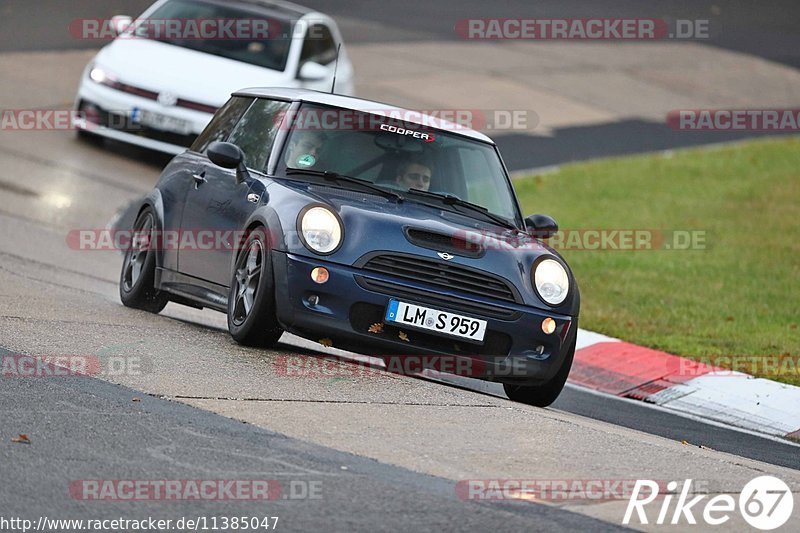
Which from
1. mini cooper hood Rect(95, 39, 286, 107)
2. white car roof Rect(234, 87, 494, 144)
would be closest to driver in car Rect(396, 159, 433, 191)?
white car roof Rect(234, 87, 494, 144)

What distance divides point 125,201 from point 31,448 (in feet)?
30.7

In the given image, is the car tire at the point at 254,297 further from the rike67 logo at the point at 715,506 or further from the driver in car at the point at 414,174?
the rike67 logo at the point at 715,506

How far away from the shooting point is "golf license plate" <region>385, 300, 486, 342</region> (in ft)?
26.7

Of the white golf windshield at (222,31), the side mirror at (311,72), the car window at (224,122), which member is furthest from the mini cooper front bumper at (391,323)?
the white golf windshield at (222,31)

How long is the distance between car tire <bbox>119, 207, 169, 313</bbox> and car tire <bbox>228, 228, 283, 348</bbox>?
63.4 inches

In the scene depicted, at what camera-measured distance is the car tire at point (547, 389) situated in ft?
28.3

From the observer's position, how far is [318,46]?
18.2m

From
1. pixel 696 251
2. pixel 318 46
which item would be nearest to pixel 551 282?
pixel 696 251

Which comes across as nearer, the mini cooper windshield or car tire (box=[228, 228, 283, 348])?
car tire (box=[228, 228, 283, 348])

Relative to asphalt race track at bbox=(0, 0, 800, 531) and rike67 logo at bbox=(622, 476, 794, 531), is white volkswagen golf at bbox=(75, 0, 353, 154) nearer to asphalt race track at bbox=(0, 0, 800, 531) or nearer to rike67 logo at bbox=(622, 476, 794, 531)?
asphalt race track at bbox=(0, 0, 800, 531)

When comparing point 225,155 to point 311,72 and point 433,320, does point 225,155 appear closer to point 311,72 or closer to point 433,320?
point 433,320

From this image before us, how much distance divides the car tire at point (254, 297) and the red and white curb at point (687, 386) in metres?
3.28

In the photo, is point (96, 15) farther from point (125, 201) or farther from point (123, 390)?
point (123, 390)

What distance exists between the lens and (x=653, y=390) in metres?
10.9
